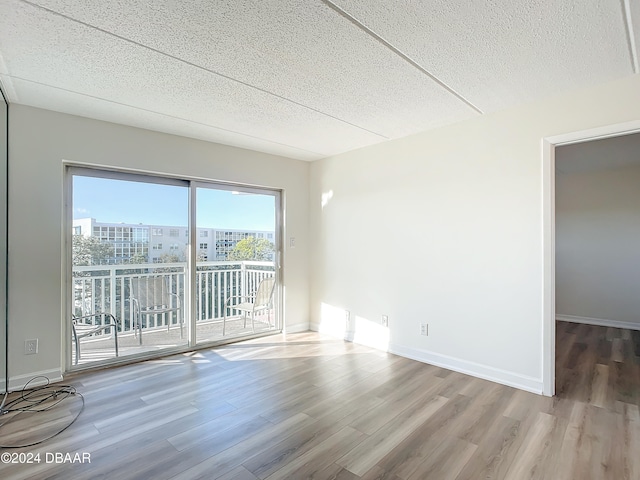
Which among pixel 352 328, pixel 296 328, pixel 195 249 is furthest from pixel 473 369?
pixel 195 249

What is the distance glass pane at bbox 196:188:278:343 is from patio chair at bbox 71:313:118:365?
2.91 feet

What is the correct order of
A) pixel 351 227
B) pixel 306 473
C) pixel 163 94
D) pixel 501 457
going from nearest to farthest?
pixel 306 473, pixel 501 457, pixel 163 94, pixel 351 227

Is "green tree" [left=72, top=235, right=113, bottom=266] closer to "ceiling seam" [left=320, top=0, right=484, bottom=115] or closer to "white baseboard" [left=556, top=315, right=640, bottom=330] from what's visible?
"ceiling seam" [left=320, top=0, right=484, bottom=115]

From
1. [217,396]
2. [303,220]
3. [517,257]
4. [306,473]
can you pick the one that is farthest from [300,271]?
[306,473]

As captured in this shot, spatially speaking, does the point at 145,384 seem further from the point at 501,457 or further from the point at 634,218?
the point at 634,218

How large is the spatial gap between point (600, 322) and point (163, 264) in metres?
6.31

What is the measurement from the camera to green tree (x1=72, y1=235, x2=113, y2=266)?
10.7 feet

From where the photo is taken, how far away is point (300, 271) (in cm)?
483

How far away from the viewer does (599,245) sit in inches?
205

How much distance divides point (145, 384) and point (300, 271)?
7.79 feet

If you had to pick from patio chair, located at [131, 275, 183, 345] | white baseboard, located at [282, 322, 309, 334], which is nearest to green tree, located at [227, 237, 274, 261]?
patio chair, located at [131, 275, 183, 345]

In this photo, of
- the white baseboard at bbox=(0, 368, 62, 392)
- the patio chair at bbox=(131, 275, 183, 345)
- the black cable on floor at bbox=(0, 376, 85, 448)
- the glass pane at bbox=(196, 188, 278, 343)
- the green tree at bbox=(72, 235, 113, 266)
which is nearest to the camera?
the black cable on floor at bbox=(0, 376, 85, 448)

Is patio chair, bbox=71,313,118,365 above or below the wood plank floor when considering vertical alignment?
above

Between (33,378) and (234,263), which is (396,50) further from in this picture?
(33,378)
